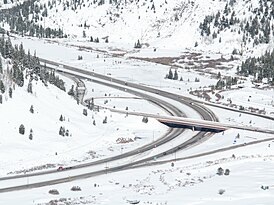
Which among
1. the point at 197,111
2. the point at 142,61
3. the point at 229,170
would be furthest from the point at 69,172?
the point at 142,61

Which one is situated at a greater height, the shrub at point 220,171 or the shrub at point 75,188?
the shrub at point 220,171

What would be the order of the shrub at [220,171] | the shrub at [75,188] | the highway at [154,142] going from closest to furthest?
the shrub at [75,188], the shrub at [220,171], the highway at [154,142]

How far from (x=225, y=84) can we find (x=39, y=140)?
75.9 metres

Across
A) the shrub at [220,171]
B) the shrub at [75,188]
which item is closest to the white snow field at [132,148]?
the shrub at [75,188]

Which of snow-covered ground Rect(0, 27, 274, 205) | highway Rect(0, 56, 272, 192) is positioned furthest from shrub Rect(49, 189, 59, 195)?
highway Rect(0, 56, 272, 192)

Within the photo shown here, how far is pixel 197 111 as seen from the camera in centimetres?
11131

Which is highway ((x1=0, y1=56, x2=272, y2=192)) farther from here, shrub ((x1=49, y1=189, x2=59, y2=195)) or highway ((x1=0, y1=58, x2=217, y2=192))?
shrub ((x1=49, y1=189, x2=59, y2=195))

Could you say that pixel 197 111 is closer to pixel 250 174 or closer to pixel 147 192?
pixel 250 174

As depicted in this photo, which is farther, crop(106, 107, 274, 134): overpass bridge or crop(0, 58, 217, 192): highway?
crop(106, 107, 274, 134): overpass bridge

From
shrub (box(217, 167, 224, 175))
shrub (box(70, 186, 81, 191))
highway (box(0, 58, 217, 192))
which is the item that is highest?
shrub (box(217, 167, 224, 175))

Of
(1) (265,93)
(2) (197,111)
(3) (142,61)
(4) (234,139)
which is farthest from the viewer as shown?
(3) (142,61)

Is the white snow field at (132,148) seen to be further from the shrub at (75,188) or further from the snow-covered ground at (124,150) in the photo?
the shrub at (75,188)

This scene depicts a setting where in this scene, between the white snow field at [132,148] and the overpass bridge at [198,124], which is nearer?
the white snow field at [132,148]

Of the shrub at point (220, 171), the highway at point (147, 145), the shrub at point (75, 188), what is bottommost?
the highway at point (147, 145)
